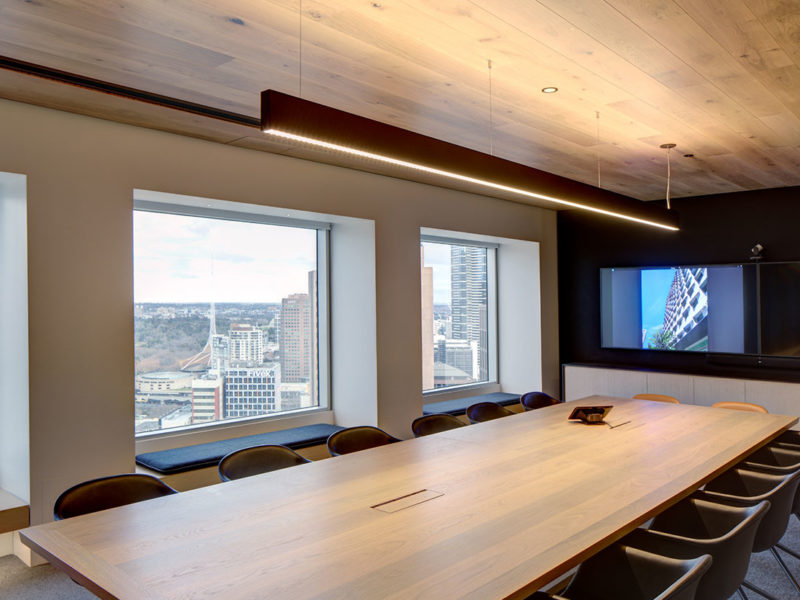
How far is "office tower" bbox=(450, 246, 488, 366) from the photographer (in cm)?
774

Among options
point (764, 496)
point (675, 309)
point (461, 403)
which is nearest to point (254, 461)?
point (764, 496)

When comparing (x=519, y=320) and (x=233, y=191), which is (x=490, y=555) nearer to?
(x=233, y=191)

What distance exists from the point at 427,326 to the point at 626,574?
5.07 metres

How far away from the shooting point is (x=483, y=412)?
4.96 metres

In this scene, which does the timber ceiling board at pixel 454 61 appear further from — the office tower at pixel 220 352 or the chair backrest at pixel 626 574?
the chair backrest at pixel 626 574

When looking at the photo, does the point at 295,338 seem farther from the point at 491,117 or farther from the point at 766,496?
the point at 766,496

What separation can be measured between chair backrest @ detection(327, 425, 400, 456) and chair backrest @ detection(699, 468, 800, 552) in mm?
1866

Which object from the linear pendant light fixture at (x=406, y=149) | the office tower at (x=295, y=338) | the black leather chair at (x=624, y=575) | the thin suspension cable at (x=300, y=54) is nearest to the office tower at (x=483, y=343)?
the office tower at (x=295, y=338)

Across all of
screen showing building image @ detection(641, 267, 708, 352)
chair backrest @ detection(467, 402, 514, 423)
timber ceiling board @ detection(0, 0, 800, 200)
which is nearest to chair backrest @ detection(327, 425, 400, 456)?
chair backrest @ detection(467, 402, 514, 423)

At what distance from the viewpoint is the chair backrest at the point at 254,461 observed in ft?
10.8

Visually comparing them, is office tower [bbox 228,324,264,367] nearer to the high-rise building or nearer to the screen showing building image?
the high-rise building

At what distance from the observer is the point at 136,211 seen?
488cm

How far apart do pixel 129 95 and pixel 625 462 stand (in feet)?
10.1

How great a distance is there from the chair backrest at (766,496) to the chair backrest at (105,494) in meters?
2.52
